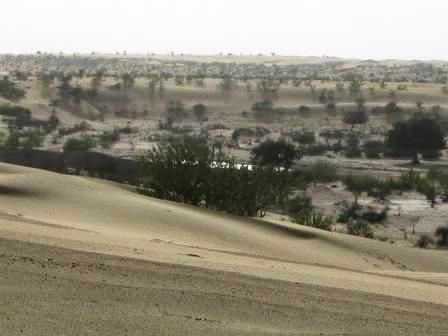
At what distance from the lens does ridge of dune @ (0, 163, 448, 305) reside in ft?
34.4

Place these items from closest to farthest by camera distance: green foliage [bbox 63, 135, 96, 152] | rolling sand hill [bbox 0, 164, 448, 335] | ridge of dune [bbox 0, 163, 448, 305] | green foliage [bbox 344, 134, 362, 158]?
rolling sand hill [bbox 0, 164, 448, 335] → ridge of dune [bbox 0, 163, 448, 305] → green foliage [bbox 63, 135, 96, 152] → green foliage [bbox 344, 134, 362, 158]

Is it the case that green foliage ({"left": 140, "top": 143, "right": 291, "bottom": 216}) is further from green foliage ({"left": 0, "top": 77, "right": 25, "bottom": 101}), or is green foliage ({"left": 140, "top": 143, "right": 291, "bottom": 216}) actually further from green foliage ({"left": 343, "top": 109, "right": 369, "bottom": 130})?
green foliage ({"left": 0, "top": 77, "right": 25, "bottom": 101})

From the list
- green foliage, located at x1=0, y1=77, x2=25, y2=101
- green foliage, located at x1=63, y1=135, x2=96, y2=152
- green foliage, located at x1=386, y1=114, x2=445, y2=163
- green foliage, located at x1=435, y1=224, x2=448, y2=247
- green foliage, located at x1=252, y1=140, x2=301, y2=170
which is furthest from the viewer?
green foliage, located at x1=0, y1=77, x2=25, y2=101

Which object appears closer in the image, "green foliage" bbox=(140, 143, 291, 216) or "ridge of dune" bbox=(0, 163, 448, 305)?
"ridge of dune" bbox=(0, 163, 448, 305)

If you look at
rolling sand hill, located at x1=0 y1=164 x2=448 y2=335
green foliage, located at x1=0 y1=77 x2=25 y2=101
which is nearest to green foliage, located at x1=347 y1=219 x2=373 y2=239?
rolling sand hill, located at x1=0 y1=164 x2=448 y2=335

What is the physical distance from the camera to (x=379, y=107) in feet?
232

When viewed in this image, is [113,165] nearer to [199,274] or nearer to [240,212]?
[240,212]

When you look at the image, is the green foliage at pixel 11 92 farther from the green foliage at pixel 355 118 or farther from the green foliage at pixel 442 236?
the green foliage at pixel 442 236

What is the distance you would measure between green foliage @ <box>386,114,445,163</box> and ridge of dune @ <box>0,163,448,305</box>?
97.1 feet

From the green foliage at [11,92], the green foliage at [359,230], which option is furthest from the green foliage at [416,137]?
the green foliage at [11,92]

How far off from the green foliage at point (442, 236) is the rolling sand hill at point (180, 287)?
8.55 meters

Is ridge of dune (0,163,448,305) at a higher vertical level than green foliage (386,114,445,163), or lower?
higher

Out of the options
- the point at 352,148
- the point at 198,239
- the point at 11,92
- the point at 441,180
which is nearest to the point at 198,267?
the point at 198,239

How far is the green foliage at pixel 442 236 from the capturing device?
23.2 metres
